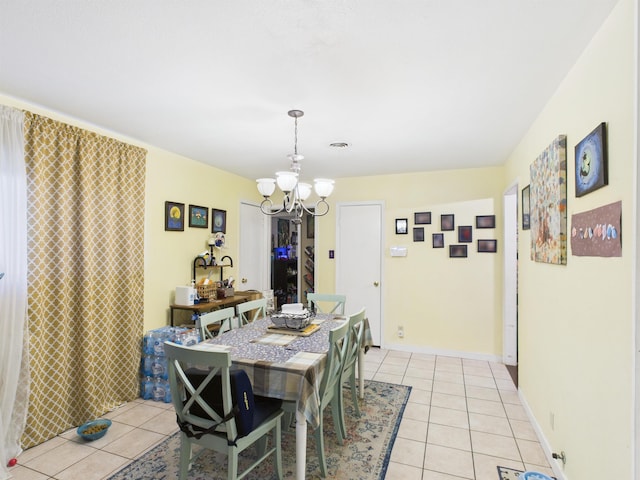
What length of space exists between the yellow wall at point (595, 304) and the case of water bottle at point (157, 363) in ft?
9.15

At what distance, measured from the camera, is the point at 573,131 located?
1.86 metres

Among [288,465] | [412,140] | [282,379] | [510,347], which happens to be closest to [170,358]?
[282,379]

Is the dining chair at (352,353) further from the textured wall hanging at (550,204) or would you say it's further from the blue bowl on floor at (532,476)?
the textured wall hanging at (550,204)

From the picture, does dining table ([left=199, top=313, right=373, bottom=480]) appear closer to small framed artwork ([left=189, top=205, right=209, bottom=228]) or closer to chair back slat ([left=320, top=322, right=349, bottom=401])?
chair back slat ([left=320, top=322, right=349, bottom=401])

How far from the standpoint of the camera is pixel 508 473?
2.12 meters

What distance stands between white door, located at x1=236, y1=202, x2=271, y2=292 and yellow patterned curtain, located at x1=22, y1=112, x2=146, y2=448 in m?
1.78

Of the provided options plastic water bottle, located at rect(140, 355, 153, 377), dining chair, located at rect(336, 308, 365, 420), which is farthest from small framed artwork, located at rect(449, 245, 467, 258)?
plastic water bottle, located at rect(140, 355, 153, 377)

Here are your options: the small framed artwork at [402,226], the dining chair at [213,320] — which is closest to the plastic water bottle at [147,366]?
the dining chair at [213,320]

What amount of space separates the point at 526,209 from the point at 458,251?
1.50 metres

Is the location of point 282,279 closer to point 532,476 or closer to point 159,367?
point 159,367

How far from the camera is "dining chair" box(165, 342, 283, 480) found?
5.45ft

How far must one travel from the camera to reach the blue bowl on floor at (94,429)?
2438mm

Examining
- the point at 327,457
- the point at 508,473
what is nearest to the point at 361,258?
the point at 327,457

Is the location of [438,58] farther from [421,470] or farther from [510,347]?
[510,347]
